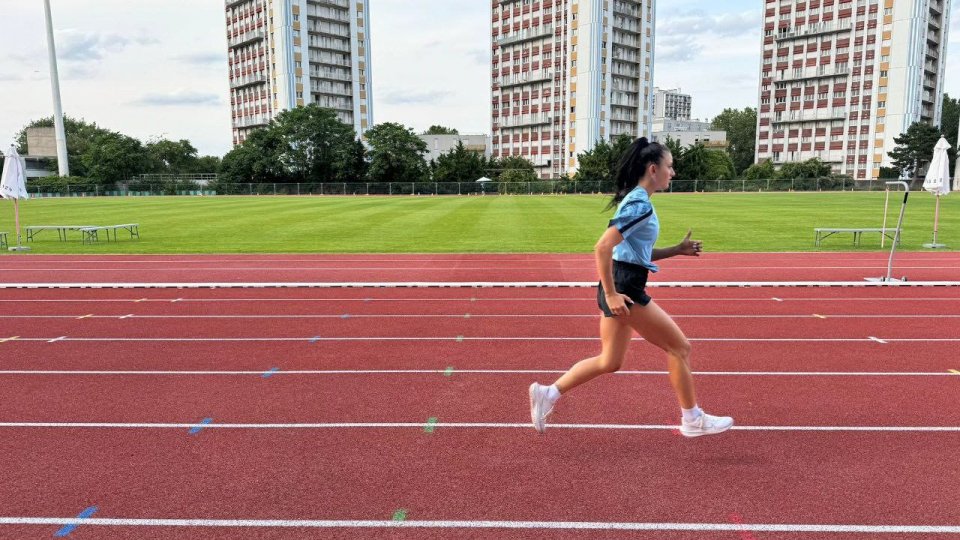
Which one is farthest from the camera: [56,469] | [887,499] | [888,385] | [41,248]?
[41,248]

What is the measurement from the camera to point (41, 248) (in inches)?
750

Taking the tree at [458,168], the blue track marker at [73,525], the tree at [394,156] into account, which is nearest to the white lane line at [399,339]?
the blue track marker at [73,525]

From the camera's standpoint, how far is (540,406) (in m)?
4.79

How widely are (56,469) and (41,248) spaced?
717 inches

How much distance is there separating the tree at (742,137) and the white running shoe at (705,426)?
4726 inches

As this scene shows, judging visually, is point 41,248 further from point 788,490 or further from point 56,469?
point 788,490

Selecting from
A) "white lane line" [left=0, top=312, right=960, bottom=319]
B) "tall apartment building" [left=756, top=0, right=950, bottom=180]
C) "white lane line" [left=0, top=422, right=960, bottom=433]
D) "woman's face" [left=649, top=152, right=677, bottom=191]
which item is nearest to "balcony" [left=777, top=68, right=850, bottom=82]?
"tall apartment building" [left=756, top=0, right=950, bottom=180]

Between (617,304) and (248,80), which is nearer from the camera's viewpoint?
(617,304)

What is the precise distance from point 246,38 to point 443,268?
99948 millimetres

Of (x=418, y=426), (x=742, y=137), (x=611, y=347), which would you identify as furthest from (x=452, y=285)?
(x=742, y=137)

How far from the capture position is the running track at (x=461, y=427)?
3.71 metres

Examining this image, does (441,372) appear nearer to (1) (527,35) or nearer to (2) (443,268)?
(2) (443,268)

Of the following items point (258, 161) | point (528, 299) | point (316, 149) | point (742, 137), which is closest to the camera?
point (528, 299)

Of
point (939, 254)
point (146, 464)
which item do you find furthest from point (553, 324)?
point (939, 254)
